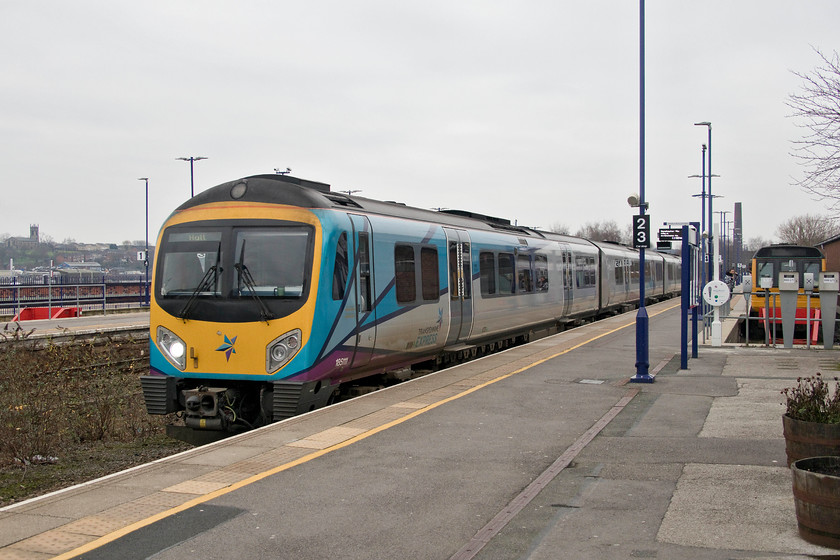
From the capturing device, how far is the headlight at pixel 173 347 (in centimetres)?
1081

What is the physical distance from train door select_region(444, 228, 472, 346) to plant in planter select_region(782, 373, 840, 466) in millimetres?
8793

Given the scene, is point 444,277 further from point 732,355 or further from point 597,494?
point 597,494

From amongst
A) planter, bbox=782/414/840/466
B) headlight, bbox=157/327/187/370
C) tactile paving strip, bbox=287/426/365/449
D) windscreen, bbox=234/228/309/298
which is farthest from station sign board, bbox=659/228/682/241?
headlight, bbox=157/327/187/370

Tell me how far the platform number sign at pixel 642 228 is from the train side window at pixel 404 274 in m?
3.97

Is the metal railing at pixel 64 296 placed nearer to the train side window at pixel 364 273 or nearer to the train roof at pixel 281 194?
the train roof at pixel 281 194

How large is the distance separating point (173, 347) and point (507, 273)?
394 inches

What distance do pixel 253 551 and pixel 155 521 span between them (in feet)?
3.32

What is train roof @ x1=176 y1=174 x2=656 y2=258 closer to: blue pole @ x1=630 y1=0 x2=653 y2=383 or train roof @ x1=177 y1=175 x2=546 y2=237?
train roof @ x1=177 y1=175 x2=546 y2=237

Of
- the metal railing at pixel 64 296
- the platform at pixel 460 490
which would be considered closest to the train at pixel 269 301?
the platform at pixel 460 490

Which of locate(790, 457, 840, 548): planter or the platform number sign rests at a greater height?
the platform number sign

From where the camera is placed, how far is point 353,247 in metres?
11.5

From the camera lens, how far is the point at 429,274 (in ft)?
47.5

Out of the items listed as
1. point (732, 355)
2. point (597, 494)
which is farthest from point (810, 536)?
point (732, 355)

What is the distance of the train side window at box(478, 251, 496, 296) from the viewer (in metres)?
17.4
